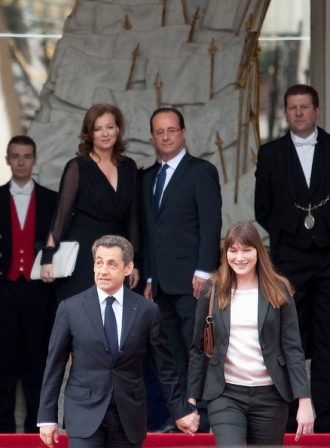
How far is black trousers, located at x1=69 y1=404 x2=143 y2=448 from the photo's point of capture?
15.1 ft

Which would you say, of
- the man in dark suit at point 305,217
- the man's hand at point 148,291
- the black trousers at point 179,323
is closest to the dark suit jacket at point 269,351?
the black trousers at point 179,323

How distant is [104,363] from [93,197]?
1.61 metres

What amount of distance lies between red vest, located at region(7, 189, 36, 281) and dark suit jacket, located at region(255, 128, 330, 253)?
1.53m

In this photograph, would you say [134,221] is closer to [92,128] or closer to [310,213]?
[92,128]

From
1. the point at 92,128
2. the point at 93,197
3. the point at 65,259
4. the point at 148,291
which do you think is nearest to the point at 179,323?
the point at 148,291

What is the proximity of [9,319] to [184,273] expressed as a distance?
1315 millimetres

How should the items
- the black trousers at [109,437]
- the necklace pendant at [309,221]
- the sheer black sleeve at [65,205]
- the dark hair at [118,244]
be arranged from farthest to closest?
the necklace pendant at [309,221] < the sheer black sleeve at [65,205] < the dark hair at [118,244] < the black trousers at [109,437]

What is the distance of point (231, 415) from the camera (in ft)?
15.6

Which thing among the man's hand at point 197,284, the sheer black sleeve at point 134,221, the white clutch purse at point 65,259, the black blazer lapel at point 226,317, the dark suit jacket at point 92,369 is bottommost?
the dark suit jacket at point 92,369

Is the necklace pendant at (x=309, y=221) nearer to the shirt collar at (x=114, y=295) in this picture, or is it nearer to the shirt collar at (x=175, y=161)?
the shirt collar at (x=175, y=161)

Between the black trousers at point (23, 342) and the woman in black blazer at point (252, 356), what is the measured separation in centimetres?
203

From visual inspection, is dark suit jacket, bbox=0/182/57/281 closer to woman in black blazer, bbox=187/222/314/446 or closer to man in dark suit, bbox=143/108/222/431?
man in dark suit, bbox=143/108/222/431

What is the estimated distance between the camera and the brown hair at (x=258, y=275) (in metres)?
4.86

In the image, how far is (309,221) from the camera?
632 cm
